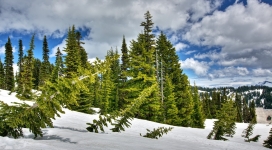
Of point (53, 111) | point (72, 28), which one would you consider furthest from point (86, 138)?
point (72, 28)

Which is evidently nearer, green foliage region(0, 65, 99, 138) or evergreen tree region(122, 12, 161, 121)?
green foliage region(0, 65, 99, 138)

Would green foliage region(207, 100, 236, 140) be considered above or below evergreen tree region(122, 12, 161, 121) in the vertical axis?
below

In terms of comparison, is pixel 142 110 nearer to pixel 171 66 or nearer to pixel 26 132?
pixel 171 66

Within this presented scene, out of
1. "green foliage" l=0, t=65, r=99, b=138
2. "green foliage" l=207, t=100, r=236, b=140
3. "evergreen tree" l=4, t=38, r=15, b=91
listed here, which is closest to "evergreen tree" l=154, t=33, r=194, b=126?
"green foliage" l=207, t=100, r=236, b=140

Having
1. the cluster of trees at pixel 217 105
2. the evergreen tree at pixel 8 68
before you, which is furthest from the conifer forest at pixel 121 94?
the cluster of trees at pixel 217 105

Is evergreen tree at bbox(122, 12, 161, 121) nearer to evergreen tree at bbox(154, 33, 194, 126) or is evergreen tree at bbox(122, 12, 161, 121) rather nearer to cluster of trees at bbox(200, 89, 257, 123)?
evergreen tree at bbox(154, 33, 194, 126)

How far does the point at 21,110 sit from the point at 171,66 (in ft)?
92.9

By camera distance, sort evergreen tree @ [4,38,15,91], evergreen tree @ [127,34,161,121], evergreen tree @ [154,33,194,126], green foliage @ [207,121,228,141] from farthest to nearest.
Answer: evergreen tree @ [4,38,15,91]
evergreen tree @ [154,33,194,126]
evergreen tree @ [127,34,161,121]
green foliage @ [207,121,228,141]

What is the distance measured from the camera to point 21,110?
505 cm

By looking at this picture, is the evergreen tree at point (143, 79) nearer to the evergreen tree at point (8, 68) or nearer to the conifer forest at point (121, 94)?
the conifer forest at point (121, 94)

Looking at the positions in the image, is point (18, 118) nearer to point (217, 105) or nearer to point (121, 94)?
point (121, 94)

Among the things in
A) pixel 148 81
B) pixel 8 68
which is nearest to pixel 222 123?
pixel 148 81

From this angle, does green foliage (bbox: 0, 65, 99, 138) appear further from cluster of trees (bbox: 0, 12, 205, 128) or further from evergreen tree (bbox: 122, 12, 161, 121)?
evergreen tree (bbox: 122, 12, 161, 121)

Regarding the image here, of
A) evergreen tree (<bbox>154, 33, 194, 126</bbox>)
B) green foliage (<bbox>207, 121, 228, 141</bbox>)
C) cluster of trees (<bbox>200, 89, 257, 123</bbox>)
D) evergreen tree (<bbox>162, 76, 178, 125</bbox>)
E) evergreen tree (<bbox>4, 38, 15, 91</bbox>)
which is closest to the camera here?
green foliage (<bbox>207, 121, 228, 141</bbox>)
